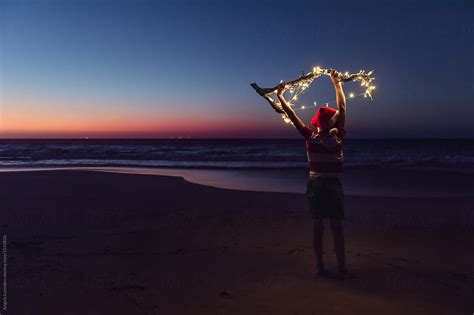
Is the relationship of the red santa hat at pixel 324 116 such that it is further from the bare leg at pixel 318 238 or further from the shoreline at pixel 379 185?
the shoreline at pixel 379 185

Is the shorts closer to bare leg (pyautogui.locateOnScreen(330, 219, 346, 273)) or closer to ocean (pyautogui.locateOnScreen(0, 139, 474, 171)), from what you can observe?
bare leg (pyautogui.locateOnScreen(330, 219, 346, 273))

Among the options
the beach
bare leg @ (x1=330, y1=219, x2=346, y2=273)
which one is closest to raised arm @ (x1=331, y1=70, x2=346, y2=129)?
bare leg @ (x1=330, y1=219, x2=346, y2=273)

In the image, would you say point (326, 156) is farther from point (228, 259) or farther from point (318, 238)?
point (228, 259)

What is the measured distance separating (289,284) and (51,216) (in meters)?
6.19

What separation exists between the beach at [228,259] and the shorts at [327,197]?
0.84m

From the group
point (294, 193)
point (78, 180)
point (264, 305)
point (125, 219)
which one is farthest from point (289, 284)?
point (78, 180)

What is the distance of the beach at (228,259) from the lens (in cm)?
428

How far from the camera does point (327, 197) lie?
183 inches

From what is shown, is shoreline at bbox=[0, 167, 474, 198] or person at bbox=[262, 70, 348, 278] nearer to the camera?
person at bbox=[262, 70, 348, 278]

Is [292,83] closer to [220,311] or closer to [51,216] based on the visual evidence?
[220,311]

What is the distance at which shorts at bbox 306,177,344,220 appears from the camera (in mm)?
4637

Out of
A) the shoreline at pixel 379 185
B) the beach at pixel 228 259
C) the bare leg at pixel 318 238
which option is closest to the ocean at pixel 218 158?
the shoreline at pixel 379 185

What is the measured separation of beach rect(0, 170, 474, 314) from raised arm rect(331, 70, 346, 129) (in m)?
1.88

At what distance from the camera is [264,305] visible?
4199 mm
